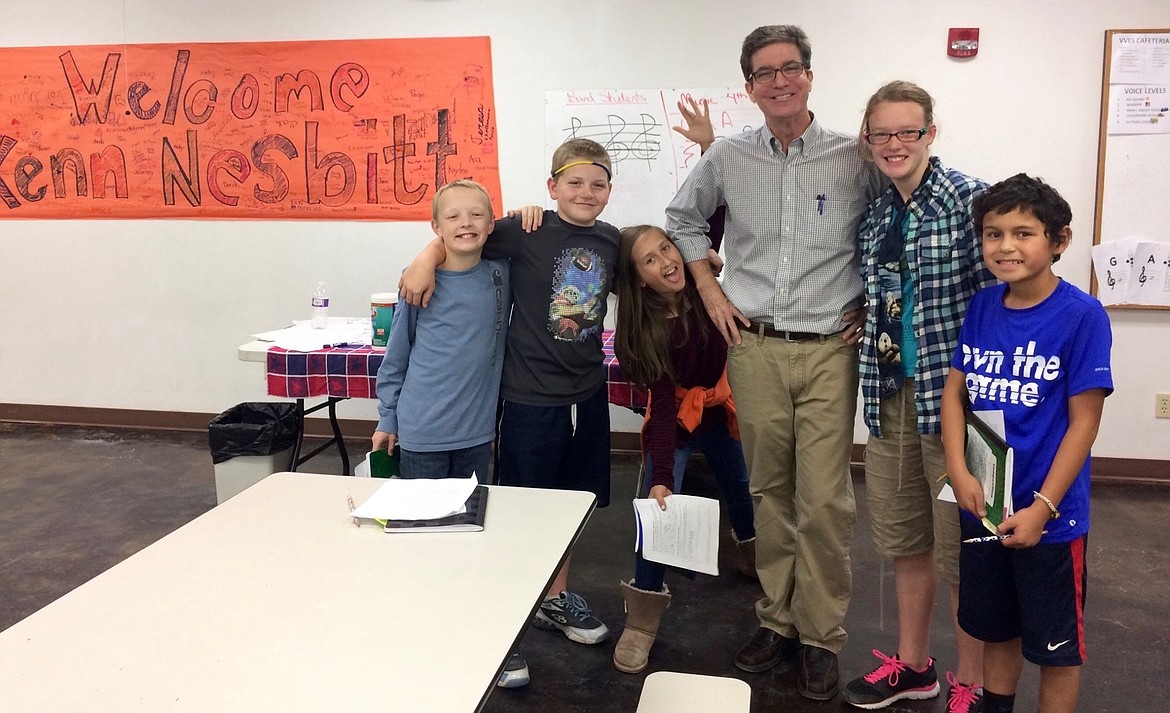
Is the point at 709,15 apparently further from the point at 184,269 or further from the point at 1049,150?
the point at 184,269

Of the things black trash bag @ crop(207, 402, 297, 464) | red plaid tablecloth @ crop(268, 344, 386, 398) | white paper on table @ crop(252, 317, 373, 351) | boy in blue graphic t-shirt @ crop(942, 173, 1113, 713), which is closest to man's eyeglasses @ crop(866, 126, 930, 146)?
boy in blue graphic t-shirt @ crop(942, 173, 1113, 713)

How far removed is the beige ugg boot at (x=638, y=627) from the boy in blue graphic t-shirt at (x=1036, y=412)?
866 mm

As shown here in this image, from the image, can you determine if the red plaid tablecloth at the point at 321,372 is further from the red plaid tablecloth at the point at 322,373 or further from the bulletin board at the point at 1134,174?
the bulletin board at the point at 1134,174

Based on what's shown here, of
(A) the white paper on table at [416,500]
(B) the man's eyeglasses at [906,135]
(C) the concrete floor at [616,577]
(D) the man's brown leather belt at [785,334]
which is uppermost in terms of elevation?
(B) the man's eyeglasses at [906,135]

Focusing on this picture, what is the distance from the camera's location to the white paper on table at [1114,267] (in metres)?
3.62

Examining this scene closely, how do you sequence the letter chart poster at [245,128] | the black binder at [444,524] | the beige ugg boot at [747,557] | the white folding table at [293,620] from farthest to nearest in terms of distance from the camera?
1. the letter chart poster at [245,128]
2. the beige ugg boot at [747,557]
3. the black binder at [444,524]
4. the white folding table at [293,620]

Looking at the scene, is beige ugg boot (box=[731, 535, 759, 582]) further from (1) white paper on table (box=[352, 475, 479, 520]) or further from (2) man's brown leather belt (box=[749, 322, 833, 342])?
(1) white paper on table (box=[352, 475, 479, 520])

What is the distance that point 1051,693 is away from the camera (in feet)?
5.45

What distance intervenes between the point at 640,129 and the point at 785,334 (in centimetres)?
214

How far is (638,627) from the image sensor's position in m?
2.31

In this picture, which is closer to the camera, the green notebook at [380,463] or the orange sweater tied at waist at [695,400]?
the green notebook at [380,463]

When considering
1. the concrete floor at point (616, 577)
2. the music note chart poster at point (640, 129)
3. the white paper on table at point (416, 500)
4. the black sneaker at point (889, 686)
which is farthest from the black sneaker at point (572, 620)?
the music note chart poster at point (640, 129)

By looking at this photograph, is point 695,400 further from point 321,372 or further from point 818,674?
point 321,372

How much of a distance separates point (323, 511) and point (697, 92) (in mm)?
2986
